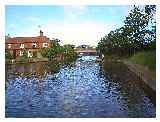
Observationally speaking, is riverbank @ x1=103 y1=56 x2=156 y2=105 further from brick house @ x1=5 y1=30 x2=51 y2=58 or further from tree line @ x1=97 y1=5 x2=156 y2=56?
brick house @ x1=5 y1=30 x2=51 y2=58

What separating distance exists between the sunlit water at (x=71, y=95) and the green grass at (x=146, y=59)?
0.19 metres

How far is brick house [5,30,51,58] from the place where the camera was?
3.37 metres

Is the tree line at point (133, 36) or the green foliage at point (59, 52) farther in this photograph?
the green foliage at point (59, 52)

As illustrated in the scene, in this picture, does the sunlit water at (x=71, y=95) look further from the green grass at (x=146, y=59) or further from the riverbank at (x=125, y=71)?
the green grass at (x=146, y=59)

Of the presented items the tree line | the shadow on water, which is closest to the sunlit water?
the shadow on water

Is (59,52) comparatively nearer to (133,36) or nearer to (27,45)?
(27,45)

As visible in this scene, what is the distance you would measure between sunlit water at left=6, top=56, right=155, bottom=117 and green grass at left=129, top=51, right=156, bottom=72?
194 mm

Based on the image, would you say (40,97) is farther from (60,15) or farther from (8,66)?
(60,15)

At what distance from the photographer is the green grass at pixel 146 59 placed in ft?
10.9

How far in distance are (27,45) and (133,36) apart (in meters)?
0.78

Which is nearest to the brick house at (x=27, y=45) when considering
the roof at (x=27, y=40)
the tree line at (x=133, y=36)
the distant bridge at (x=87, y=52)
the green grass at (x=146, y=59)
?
the roof at (x=27, y=40)

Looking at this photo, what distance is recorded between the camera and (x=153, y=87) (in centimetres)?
330
